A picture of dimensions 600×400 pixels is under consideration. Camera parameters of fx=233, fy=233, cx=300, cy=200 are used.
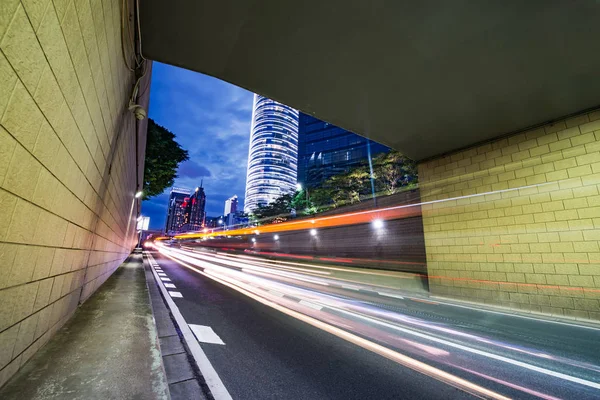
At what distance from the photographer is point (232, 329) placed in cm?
438

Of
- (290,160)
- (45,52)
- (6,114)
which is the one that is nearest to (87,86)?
(45,52)

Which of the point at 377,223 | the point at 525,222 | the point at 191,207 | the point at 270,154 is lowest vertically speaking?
the point at 525,222

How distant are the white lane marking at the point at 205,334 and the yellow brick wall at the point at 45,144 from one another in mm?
1875

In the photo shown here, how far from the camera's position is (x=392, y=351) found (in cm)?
364

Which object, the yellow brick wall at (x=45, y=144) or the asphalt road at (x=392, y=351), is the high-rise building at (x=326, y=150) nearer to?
the asphalt road at (x=392, y=351)

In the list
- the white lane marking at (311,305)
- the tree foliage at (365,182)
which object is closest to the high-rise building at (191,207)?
the tree foliage at (365,182)

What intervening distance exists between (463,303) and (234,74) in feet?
29.5

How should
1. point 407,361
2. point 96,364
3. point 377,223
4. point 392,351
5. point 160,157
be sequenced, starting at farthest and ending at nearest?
point 377,223
point 160,157
point 392,351
point 407,361
point 96,364

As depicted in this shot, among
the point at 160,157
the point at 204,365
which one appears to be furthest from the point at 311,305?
the point at 160,157

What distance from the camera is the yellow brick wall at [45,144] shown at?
1.46 m

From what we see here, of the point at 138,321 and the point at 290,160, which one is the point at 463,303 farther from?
the point at 290,160

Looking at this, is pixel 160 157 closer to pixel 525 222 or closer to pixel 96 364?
pixel 96 364

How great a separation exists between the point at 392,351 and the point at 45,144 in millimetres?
4851

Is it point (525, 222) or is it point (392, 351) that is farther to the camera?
point (525, 222)
